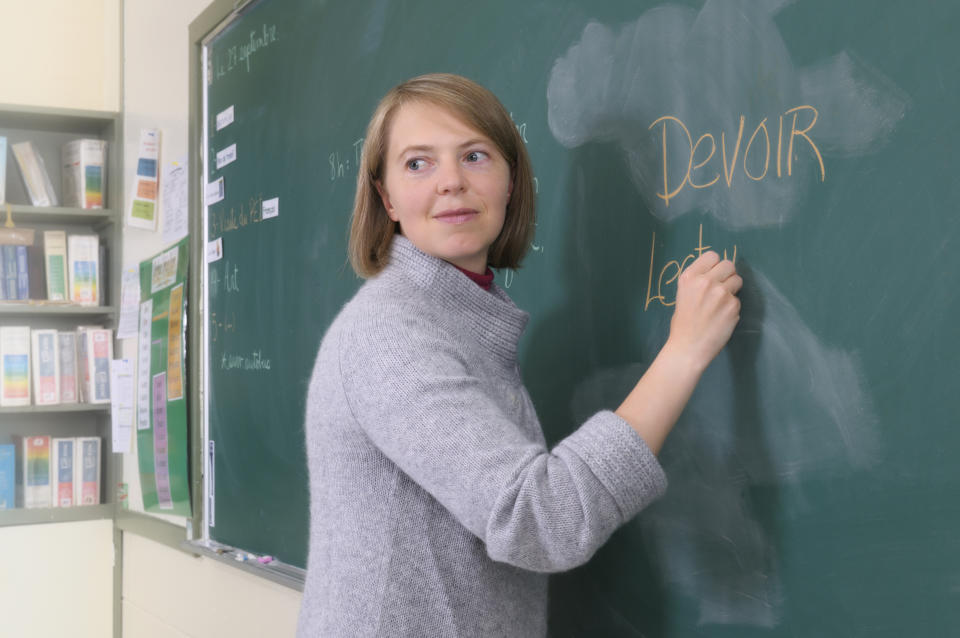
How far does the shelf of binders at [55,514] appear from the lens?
3477mm

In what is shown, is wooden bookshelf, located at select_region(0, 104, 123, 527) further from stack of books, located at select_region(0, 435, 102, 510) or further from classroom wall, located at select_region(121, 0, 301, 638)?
classroom wall, located at select_region(121, 0, 301, 638)

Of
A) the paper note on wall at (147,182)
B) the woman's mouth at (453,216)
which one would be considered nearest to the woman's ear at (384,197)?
the woman's mouth at (453,216)

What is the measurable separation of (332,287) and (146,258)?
Result: 1.52 m

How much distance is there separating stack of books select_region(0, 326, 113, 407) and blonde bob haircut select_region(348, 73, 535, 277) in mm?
2749

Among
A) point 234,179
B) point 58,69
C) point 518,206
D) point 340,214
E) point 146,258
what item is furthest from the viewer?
point 58,69

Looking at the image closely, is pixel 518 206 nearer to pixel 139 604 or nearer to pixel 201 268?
pixel 201 268

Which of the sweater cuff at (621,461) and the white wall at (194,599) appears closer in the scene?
the sweater cuff at (621,461)

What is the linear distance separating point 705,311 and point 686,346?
6 cm

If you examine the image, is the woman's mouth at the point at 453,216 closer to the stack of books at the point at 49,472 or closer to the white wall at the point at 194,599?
the white wall at the point at 194,599

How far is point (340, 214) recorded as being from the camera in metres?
2.03

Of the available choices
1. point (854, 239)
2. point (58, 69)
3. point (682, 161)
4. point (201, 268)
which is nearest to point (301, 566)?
point (201, 268)

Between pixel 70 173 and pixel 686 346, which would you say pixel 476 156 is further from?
pixel 70 173

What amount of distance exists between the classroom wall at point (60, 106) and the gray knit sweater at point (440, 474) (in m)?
2.81

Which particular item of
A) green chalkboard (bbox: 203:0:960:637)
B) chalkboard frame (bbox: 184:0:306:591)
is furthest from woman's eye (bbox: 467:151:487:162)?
chalkboard frame (bbox: 184:0:306:591)
